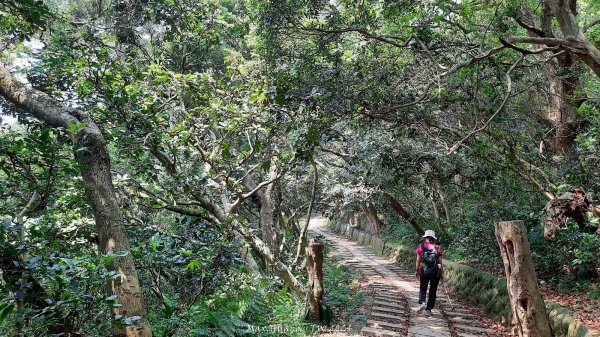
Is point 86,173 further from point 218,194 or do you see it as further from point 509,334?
point 509,334

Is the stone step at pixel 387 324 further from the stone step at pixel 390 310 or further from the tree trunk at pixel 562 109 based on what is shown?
the tree trunk at pixel 562 109

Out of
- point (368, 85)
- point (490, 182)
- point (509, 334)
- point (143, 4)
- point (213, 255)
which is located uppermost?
point (143, 4)

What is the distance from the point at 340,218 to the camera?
1513 inches

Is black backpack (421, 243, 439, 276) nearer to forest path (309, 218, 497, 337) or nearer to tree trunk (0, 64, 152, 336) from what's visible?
forest path (309, 218, 497, 337)

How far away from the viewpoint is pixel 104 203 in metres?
3.20

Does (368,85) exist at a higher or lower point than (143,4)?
lower

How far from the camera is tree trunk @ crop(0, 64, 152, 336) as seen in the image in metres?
3.04

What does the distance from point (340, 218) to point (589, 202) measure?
32868mm

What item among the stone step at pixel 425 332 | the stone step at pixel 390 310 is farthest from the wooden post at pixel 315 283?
the stone step at pixel 390 310

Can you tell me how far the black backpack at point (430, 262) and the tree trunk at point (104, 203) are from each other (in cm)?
662

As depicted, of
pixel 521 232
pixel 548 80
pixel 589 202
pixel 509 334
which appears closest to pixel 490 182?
pixel 548 80

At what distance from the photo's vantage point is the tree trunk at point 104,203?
9.98 feet

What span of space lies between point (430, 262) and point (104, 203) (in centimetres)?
700

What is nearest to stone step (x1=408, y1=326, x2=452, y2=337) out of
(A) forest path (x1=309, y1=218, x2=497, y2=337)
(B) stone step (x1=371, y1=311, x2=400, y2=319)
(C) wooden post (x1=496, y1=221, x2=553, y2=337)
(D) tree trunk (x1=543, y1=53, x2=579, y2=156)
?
(A) forest path (x1=309, y1=218, x2=497, y2=337)
